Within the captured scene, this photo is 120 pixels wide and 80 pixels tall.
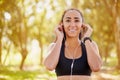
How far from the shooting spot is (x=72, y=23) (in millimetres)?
3598

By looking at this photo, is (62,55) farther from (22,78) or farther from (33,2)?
(33,2)

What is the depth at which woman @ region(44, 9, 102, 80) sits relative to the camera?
3461mm

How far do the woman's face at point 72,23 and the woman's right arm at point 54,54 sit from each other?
127mm

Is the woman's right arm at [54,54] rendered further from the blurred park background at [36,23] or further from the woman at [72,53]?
the blurred park background at [36,23]

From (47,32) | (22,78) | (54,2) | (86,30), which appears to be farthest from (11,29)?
(86,30)

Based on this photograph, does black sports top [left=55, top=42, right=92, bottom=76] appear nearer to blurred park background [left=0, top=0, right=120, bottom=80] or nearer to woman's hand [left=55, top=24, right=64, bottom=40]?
woman's hand [left=55, top=24, right=64, bottom=40]

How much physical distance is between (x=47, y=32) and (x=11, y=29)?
76.0 ft

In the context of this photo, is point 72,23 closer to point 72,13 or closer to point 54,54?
point 72,13

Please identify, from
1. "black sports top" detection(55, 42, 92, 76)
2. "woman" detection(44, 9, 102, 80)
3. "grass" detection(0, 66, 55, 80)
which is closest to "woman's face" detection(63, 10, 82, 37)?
"woman" detection(44, 9, 102, 80)

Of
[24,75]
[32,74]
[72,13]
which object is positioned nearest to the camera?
[72,13]

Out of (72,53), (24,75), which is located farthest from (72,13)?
(24,75)

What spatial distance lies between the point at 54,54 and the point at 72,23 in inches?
14.4

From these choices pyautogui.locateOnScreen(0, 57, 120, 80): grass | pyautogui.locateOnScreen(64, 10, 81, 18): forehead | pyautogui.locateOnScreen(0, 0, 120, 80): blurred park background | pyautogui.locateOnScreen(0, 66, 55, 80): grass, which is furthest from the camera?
pyautogui.locateOnScreen(0, 0, 120, 80): blurred park background

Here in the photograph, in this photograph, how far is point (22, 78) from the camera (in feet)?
66.4
